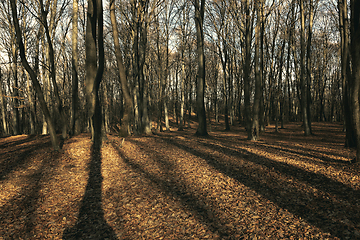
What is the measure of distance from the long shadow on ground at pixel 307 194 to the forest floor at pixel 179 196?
20mm

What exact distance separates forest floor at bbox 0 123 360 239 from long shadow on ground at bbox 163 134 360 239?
0.02 m

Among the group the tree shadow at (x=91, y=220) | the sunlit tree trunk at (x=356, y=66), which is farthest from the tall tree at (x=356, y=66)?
the tree shadow at (x=91, y=220)

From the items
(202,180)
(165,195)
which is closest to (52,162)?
(165,195)

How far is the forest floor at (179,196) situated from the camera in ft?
13.1

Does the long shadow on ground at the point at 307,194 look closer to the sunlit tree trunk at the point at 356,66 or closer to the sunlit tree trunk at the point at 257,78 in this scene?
the sunlit tree trunk at the point at 356,66

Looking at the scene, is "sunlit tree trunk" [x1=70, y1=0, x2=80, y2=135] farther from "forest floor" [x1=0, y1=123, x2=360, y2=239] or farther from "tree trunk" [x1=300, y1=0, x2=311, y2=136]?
"tree trunk" [x1=300, y1=0, x2=311, y2=136]

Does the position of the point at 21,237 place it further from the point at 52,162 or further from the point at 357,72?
the point at 357,72

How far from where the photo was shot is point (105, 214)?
466 cm

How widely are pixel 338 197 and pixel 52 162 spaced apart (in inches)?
346

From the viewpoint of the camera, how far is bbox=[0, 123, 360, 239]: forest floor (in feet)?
13.1

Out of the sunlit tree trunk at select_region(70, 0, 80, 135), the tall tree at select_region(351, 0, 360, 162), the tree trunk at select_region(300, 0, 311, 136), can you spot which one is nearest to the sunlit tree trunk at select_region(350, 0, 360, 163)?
the tall tree at select_region(351, 0, 360, 162)

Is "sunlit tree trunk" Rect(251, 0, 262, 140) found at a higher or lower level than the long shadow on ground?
higher

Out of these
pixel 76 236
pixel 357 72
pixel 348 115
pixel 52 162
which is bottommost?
pixel 76 236

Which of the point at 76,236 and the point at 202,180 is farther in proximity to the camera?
the point at 202,180
